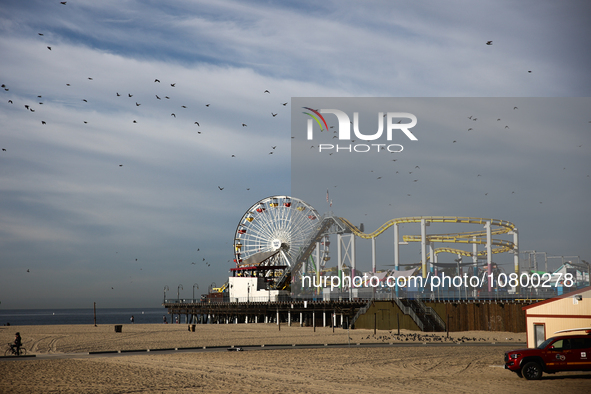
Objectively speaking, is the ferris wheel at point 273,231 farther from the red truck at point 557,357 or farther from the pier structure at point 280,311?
the red truck at point 557,357

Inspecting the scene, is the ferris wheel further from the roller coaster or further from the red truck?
the red truck

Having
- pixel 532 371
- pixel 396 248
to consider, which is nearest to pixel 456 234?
pixel 396 248

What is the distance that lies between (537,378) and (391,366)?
6636mm

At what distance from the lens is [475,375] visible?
2200 centimetres

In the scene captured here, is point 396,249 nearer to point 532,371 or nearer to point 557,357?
point 532,371

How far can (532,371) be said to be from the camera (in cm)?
2009

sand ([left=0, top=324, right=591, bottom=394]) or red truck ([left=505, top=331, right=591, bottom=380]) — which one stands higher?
red truck ([left=505, top=331, right=591, bottom=380])

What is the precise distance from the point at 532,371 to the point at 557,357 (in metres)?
1.02

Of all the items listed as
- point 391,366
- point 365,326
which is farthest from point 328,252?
point 391,366

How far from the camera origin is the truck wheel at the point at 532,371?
65.7 ft

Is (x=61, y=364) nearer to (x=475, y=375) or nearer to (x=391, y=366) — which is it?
(x=391, y=366)

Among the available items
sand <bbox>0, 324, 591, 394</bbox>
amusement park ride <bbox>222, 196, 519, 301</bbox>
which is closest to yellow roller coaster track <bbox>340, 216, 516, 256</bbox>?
amusement park ride <bbox>222, 196, 519, 301</bbox>

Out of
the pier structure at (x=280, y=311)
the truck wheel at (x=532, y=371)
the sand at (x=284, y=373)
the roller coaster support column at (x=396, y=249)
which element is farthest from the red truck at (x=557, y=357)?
the roller coaster support column at (x=396, y=249)

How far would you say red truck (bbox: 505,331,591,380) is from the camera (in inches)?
767
